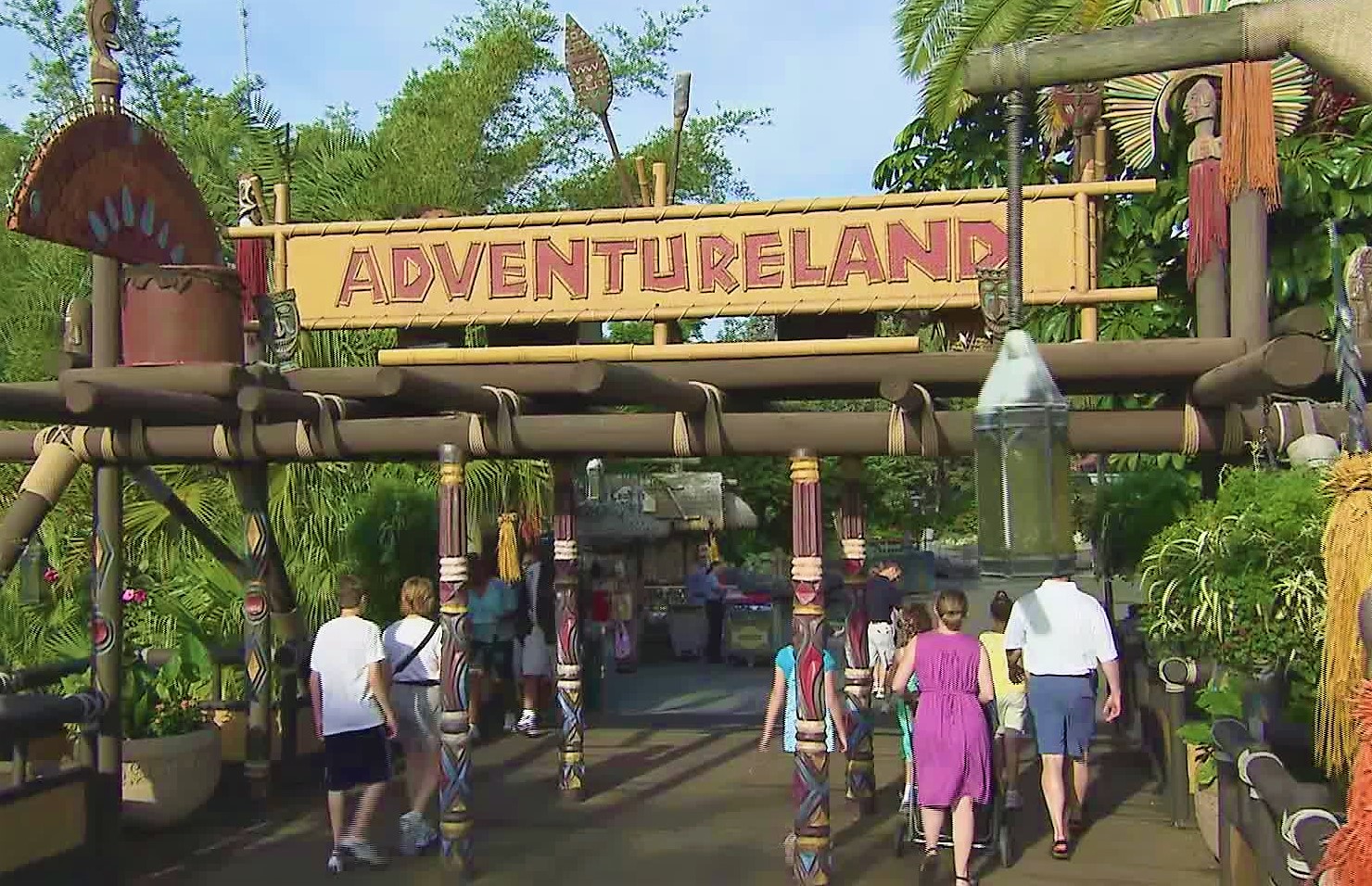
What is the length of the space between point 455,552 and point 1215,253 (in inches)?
160

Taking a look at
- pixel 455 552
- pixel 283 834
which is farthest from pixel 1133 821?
pixel 283 834

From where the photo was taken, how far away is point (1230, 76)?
3684 mm

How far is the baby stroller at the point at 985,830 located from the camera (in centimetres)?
693

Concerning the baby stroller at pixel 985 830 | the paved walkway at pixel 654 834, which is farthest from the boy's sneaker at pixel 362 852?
the baby stroller at pixel 985 830

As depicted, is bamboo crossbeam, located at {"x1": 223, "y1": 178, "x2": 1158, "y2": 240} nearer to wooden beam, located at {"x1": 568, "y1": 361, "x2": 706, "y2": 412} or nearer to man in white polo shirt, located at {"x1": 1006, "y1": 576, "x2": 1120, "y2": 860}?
wooden beam, located at {"x1": 568, "y1": 361, "x2": 706, "y2": 412}

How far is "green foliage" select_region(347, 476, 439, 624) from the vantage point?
12555mm

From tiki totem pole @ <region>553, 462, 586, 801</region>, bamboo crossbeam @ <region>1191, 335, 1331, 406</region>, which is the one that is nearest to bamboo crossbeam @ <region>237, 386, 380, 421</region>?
tiki totem pole @ <region>553, 462, 586, 801</region>

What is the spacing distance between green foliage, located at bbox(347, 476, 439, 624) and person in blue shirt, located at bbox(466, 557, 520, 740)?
86cm

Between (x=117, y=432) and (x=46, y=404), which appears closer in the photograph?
(x=46, y=404)

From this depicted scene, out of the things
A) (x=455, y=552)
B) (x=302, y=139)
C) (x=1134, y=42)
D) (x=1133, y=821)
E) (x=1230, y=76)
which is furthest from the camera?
(x=302, y=139)

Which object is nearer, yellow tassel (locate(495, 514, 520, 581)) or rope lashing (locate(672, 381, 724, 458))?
rope lashing (locate(672, 381, 724, 458))

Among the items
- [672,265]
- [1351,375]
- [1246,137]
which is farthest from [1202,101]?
[1351,375]

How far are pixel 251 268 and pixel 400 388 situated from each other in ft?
9.77

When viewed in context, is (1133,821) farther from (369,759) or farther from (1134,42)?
(1134,42)
